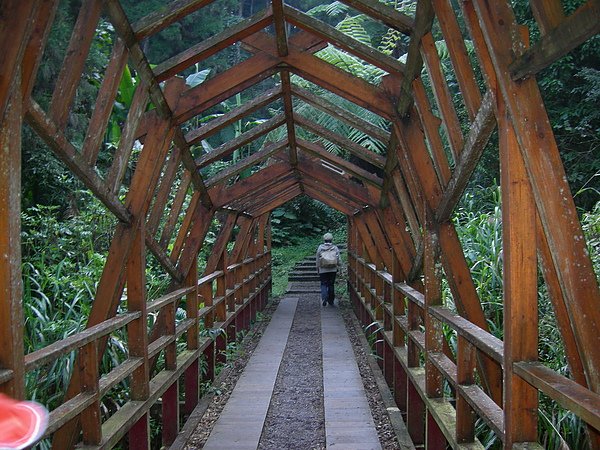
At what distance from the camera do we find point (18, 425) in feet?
3.17

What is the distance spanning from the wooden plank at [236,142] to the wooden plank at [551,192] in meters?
4.14

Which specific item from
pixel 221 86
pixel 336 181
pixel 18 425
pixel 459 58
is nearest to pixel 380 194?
pixel 336 181

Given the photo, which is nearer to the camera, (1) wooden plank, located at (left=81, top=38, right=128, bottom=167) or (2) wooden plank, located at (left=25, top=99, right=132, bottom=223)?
(2) wooden plank, located at (left=25, top=99, right=132, bottom=223)

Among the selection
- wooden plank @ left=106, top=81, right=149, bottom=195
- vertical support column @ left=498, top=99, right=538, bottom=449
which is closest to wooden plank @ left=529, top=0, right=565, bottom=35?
vertical support column @ left=498, top=99, right=538, bottom=449

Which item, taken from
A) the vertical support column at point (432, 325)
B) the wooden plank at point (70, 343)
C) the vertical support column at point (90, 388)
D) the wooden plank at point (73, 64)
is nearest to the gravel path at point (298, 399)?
the vertical support column at point (432, 325)

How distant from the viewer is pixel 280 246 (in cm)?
2431

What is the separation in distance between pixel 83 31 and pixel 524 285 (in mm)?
2406

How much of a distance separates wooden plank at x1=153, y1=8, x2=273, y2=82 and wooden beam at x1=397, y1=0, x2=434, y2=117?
3.39 ft

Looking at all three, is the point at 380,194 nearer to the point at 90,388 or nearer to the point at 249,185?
the point at 249,185

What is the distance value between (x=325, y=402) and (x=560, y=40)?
4836 mm

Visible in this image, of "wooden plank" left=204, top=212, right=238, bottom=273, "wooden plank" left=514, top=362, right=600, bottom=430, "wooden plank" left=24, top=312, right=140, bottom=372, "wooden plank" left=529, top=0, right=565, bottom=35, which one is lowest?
"wooden plank" left=514, top=362, right=600, bottom=430

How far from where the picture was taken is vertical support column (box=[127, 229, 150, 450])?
436 cm

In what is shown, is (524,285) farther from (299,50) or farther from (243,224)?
(243,224)

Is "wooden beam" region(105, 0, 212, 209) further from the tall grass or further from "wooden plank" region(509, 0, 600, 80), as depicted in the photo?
the tall grass
